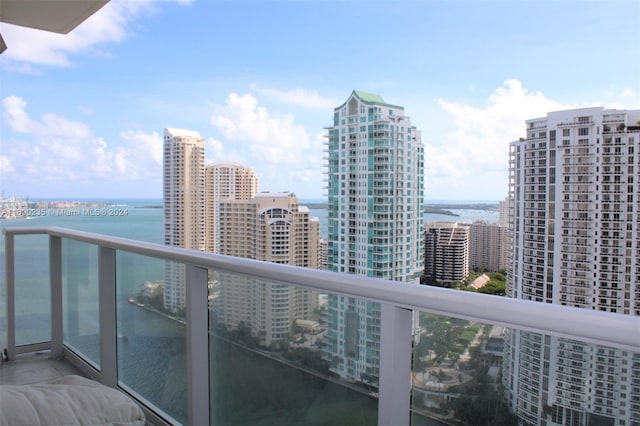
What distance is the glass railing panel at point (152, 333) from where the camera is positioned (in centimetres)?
179

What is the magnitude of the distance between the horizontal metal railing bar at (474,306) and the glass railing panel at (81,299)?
1.51 m

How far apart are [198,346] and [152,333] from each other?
48cm

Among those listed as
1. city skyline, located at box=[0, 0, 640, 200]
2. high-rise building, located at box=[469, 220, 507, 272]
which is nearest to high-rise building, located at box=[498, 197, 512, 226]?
high-rise building, located at box=[469, 220, 507, 272]

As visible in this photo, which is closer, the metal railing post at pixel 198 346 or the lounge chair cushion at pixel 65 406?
the lounge chair cushion at pixel 65 406

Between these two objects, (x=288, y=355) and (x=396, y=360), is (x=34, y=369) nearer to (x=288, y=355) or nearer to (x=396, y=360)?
(x=288, y=355)

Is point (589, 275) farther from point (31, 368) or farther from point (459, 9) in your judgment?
point (459, 9)

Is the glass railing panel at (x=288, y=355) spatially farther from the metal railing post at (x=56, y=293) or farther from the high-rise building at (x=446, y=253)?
the high-rise building at (x=446, y=253)

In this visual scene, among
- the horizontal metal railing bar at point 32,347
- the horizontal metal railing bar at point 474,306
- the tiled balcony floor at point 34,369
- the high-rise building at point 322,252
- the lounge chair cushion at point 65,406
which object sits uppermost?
the horizontal metal railing bar at point 474,306

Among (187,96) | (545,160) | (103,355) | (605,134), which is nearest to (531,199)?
(545,160)

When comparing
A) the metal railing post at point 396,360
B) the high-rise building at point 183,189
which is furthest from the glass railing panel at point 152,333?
the high-rise building at point 183,189

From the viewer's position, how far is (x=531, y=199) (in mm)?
12844

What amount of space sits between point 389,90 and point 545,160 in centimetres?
1258

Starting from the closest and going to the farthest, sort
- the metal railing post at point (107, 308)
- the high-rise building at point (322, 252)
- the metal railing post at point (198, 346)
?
the metal railing post at point (198, 346) → the metal railing post at point (107, 308) → the high-rise building at point (322, 252)

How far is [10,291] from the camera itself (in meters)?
2.96
